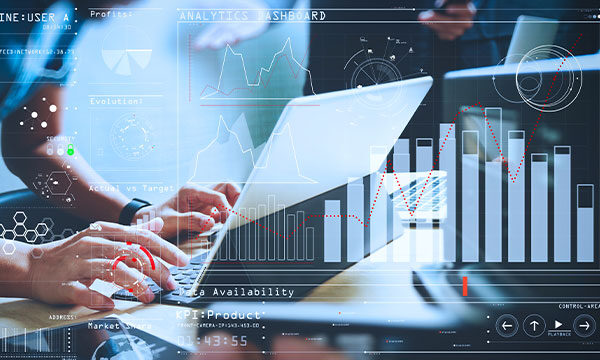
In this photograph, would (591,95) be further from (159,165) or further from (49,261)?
(49,261)

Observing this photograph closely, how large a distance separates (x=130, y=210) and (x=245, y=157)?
16.7 inches

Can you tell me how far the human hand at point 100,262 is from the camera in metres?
1.83

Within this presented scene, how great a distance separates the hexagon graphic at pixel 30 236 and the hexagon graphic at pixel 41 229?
0.01 meters

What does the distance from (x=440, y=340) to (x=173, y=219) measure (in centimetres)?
98

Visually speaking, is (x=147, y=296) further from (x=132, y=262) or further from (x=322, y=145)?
(x=322, y=145)

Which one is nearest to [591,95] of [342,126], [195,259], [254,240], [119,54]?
[342,126]

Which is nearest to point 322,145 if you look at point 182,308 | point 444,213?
point 444,213

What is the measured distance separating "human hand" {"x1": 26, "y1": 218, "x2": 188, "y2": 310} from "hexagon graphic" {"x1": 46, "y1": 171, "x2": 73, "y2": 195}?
16 cm

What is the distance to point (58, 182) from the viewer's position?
1854mm

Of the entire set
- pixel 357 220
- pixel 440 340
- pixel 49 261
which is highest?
pixel 357 220

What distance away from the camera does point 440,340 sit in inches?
72.3

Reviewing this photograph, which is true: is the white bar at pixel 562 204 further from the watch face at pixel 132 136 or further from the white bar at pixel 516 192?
the watch face at pixel 132 136

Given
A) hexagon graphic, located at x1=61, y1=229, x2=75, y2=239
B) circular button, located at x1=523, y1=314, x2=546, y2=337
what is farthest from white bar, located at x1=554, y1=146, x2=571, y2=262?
hexagon graphic, located at x1=61, y1=229, x2=75, y2=239

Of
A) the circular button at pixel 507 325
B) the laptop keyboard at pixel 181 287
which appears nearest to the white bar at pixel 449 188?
the circular button at pixel 507 325
